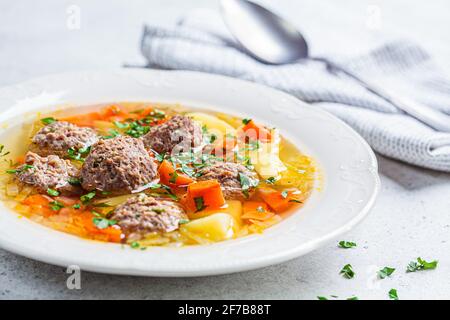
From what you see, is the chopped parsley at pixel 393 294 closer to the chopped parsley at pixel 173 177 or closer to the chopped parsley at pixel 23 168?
the chopped parsley at pixel 173 177

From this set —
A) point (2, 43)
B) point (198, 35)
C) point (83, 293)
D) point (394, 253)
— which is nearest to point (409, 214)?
point (394, 253)

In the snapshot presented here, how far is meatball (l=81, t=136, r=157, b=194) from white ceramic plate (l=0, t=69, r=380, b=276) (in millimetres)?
583

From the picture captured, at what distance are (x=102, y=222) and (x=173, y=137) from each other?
1.16 meters

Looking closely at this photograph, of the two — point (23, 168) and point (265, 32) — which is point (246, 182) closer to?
point (23, 168)

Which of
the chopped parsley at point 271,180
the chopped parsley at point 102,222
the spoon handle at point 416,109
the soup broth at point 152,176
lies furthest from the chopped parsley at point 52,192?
the spoon handle at point 416,109

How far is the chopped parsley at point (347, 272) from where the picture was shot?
405 centimetres

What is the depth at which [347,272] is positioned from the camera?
4066 mm

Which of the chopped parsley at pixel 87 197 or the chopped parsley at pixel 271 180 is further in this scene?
the chopped parsley at pixel 271 180

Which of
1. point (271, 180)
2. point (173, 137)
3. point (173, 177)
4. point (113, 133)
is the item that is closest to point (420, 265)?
point (271, 180)

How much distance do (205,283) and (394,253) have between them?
1.30 m

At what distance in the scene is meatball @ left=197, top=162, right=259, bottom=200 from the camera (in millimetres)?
4465

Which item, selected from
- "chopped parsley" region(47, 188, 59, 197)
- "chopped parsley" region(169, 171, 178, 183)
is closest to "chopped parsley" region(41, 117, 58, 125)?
"chopped parsley" region(47, 188, 59, 197)

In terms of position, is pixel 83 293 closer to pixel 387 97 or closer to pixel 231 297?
pixel 231 297

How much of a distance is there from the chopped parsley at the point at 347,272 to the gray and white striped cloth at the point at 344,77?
171 cm
